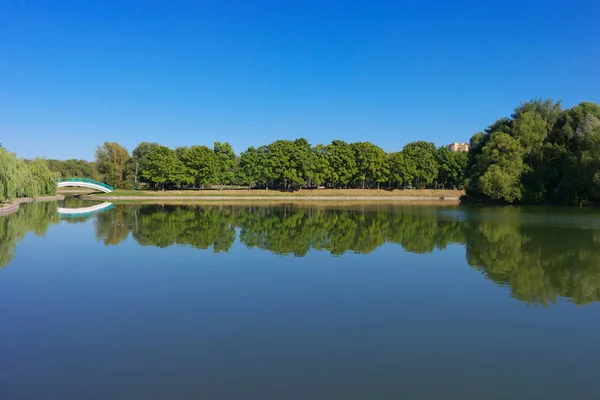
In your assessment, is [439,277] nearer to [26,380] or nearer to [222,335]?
[222,335]

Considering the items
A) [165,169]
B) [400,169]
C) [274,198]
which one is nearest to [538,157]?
[400,169]

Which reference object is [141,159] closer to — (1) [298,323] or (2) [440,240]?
(2) [440,240]

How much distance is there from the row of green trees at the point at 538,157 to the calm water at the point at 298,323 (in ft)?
108

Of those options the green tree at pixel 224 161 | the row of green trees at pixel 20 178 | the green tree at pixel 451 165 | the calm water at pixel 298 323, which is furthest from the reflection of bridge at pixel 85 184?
the green tree at pixel 451 165

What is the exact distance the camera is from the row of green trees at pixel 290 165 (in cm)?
7181

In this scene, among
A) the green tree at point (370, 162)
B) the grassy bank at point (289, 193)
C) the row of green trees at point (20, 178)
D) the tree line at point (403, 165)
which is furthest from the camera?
the green tree at point (370, 162)

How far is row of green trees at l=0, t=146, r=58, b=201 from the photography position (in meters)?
34.3

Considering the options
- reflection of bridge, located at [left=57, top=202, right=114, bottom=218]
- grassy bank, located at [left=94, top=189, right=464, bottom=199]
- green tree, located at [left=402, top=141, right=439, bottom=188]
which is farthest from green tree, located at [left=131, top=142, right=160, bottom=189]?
green tree, located at [left=402, top=141, right=439, bottom=188]

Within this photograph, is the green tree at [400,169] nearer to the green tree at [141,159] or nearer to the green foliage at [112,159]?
the green tree at [141,159]

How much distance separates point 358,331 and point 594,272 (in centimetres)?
922

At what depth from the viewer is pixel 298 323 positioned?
810 centimetres

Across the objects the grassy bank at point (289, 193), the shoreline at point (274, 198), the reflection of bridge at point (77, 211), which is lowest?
the reflection of bridge at point (77, 211)

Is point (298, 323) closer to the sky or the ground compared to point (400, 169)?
closer to the ground

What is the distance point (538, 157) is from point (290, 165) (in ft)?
121
